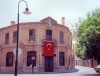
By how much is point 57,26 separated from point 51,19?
73.8 inches

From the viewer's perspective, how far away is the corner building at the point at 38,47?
35438 mm

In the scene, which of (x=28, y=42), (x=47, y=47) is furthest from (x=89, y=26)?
(x=28, y=42)

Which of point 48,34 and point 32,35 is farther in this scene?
point 48,34

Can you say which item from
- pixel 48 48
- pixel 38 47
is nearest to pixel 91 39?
pixel 48 48

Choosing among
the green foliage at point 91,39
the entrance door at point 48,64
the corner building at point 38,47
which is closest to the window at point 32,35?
the corner building at point 38,47

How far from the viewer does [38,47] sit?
3581cm

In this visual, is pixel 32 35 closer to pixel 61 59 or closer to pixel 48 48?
pixel 48 48

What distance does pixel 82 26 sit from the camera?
2573cm

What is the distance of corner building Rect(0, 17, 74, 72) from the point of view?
35438mm

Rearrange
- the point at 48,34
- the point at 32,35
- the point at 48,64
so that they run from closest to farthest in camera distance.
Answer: the point at 48,64 < the point at 32,35 < the point at 48,34

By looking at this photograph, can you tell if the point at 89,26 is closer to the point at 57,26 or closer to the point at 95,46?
the point at 95,46

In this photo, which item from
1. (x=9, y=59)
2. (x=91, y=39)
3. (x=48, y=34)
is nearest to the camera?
(x=91, y=39)

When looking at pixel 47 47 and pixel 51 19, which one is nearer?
pixel 47 47

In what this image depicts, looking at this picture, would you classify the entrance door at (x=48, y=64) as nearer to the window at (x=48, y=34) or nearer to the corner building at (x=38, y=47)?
the corner building at (x=38, y=47)
